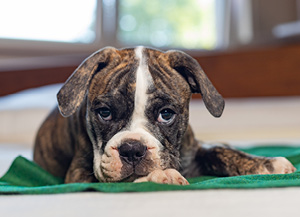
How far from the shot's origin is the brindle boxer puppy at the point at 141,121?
5.44ft

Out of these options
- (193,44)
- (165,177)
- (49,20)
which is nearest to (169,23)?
(193,44)

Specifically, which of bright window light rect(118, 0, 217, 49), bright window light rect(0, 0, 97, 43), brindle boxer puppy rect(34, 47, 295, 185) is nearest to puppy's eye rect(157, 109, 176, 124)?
brindle boxer puppy rect(34, 47, 295, 185)

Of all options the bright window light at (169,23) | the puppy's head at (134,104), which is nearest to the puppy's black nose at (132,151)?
the puppy's head at (134,104)

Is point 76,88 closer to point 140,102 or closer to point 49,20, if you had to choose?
point 140,102

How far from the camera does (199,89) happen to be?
1998 mm

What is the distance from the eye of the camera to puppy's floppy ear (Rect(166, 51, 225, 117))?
6.29 ft

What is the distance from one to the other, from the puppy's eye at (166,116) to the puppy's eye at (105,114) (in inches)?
8.4

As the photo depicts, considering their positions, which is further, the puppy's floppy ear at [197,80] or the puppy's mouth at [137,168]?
the puppy's floppy ear at [197,80]

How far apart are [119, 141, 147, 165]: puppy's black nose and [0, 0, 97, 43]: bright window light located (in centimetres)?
395

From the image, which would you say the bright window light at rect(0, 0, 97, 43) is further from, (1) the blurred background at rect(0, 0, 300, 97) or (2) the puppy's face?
(2) the puppy's face

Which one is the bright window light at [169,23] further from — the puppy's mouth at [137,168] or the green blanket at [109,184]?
the puppy's mouth at [137,168]

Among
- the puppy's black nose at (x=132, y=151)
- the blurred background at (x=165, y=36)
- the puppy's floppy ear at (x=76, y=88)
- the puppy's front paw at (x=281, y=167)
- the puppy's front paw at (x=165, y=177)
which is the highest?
the blurred background at (x=165, y=36)

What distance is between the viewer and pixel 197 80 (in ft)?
6.38

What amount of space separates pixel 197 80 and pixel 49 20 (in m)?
3.81
